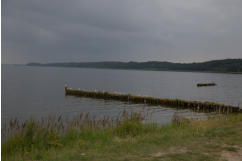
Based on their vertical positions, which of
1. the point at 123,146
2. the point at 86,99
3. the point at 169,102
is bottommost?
the point at 86,99

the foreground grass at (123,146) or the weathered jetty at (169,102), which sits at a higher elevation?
the foreground grass at (123,146)

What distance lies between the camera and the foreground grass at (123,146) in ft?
18.0

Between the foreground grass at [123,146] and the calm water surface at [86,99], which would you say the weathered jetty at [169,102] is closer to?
the calm water surface at [86,99]

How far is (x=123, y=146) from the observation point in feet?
20.7

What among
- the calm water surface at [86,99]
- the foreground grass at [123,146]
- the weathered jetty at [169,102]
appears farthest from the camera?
the weathered jetty at [169,102]

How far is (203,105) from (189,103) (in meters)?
1.93

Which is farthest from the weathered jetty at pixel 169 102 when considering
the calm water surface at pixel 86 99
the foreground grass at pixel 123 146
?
the foreground grass at pixel 123 146

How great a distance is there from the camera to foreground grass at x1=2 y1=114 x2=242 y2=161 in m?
5.47

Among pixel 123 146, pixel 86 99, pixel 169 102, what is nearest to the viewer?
pixel 123 146

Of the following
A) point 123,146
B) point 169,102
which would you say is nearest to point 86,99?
point 169,102

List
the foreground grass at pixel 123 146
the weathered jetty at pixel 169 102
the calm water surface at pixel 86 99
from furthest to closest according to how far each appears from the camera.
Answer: the weathered jetty at pixel 169 102 → the calm water surface at pixel 86 99 → the foreground grass at pixel 123 146

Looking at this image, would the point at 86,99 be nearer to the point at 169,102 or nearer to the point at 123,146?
the point at 169,102

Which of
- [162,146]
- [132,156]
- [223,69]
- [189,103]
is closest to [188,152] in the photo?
[162,146]

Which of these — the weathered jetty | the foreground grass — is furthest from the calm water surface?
the foreground grass
